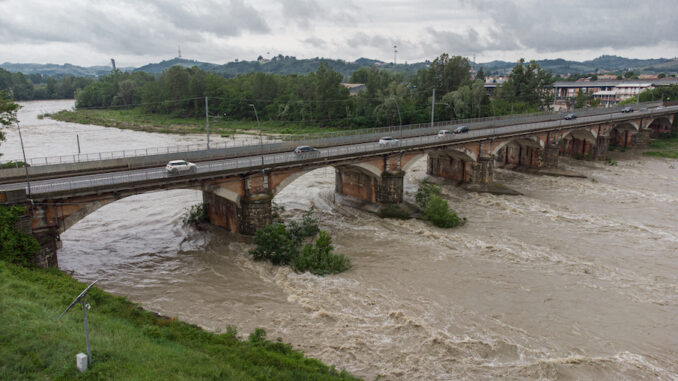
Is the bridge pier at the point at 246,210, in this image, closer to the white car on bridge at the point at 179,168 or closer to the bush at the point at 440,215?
the white car on bridge at the point at 179,168

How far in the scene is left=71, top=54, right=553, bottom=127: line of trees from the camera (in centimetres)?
8862

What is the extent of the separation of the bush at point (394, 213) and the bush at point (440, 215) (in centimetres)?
200

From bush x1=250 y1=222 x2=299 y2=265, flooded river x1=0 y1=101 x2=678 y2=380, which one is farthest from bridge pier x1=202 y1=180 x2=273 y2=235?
bush x1=250 y1=222 x2=299 y2=265

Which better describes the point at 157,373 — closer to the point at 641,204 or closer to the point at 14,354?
the point at 14,354

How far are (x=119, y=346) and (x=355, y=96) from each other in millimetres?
85062

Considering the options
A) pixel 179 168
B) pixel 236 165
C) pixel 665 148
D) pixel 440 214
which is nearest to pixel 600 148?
pixel 665 148

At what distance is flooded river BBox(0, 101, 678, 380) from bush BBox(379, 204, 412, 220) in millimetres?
1253

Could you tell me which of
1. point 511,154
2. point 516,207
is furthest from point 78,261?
point 511,154

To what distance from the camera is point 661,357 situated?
19.2 metres

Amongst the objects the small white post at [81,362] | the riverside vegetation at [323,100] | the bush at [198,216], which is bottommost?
the bush at [198,216]

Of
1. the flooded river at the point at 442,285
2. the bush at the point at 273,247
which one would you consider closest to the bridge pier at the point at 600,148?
the flooded river at the point at 442,285

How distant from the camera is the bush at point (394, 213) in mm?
37562

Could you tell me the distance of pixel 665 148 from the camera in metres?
75.7

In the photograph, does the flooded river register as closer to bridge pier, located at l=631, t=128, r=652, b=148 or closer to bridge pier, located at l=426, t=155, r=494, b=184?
bridge pier, located at l=426, t=155, r=494, b=184
